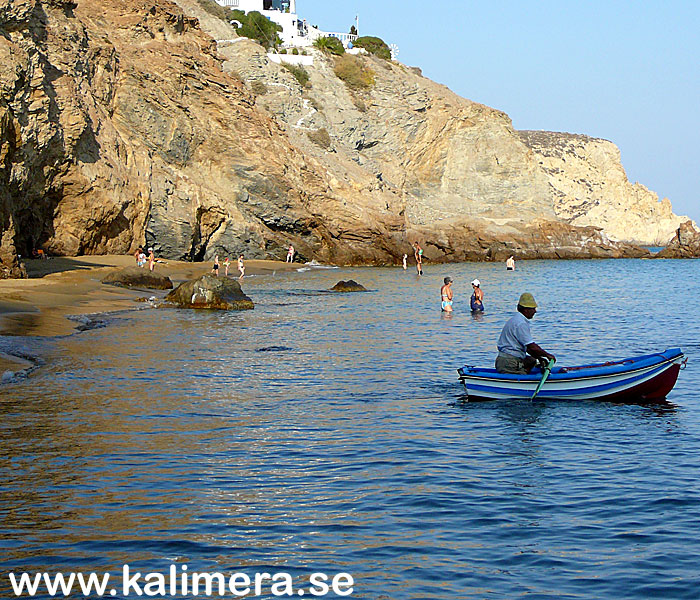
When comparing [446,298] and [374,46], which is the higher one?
[374,46]

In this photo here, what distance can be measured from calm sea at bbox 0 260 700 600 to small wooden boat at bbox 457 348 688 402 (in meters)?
0.30

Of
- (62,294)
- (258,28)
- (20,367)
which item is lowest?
(20,367)

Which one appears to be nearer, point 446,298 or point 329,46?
point 446,298

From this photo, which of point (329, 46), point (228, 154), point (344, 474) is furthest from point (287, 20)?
point (344, 474)

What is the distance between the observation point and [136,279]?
114 feet

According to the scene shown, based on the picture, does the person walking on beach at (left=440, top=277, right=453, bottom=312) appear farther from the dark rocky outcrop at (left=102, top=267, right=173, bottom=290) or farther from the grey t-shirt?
the grey t-shirt

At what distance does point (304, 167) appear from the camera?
2452 inches

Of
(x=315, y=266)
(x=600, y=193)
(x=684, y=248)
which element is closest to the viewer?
(x=315, y=266)

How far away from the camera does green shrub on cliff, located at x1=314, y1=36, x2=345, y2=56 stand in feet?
292

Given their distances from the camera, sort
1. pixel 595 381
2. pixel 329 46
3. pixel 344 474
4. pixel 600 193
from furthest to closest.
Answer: pixel 600 193, pixel 329 46, pixel 595 381, pixel 344 474

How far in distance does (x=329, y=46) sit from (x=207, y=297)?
2611 inches

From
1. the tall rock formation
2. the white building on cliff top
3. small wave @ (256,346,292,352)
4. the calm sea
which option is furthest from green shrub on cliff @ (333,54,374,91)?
the calm sea

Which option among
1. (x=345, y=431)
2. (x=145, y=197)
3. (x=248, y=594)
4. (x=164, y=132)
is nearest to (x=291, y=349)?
(x=345, y=431)

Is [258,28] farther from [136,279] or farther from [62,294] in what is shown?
[62,294]
